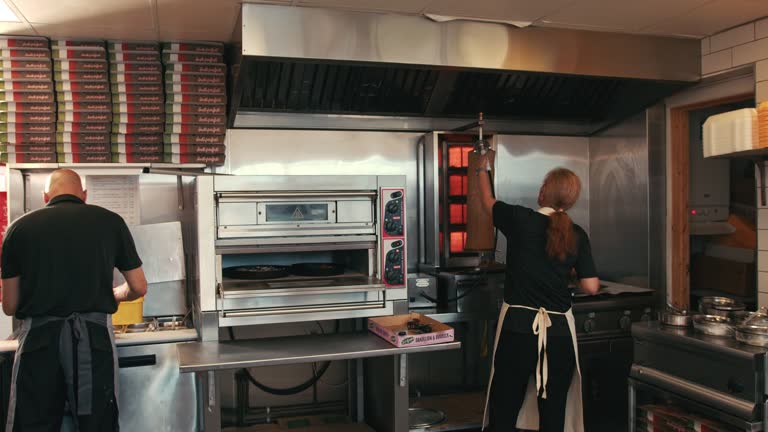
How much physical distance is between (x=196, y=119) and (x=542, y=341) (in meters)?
2.25

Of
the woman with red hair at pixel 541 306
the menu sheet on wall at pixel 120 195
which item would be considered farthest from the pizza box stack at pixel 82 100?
the woman with red hair at pixel 541 306

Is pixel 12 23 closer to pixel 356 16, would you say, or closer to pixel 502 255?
pixel 356 16

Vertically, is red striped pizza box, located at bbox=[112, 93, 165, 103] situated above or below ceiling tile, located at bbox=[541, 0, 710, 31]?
below

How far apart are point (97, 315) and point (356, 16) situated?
189 centimetres

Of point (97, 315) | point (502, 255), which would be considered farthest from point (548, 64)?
point (97, 315)

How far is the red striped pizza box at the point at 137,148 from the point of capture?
3.63 metres

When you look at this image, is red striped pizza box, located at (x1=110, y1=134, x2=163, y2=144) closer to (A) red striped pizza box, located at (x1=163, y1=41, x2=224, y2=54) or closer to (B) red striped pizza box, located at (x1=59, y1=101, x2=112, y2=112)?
(B) red striped pizza box, located at (x1=59, y1=101, x2=112, y2=112)

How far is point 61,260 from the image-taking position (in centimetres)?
284

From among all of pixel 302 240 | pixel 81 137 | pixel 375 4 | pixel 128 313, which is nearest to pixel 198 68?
pixel 81 137

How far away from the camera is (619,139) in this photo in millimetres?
4500

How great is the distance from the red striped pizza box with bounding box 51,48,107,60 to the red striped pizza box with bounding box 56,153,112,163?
0.53 m

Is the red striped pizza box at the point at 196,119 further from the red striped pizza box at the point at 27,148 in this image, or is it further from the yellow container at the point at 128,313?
the yellow container at the point at 128,313

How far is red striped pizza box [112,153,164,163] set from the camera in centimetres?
363

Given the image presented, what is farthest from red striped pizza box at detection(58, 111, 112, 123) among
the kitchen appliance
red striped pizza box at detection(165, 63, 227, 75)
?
the kitchen appliance
